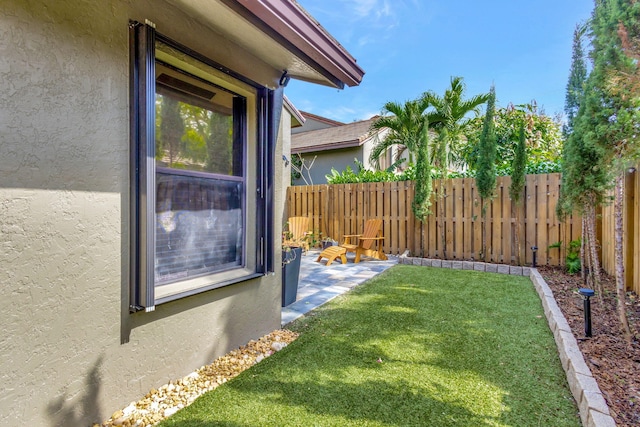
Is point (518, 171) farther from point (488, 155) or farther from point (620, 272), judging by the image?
point (620, 272)

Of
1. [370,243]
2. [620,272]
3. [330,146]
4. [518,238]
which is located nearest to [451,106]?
[330,146]

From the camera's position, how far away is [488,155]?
6383 millimetres

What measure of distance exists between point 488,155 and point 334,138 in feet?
24.9

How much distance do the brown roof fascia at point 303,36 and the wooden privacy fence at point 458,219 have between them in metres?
4.93

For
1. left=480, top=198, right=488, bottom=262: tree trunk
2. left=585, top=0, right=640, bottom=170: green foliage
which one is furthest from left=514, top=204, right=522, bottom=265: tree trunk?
left=585, top=0, right=640, bottom=170: green foliage

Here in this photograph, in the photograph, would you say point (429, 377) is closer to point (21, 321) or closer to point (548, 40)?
point (21, 321)

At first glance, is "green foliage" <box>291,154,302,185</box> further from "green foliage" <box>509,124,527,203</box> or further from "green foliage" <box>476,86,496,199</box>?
"green foliage" <box>509,124,527,203</box>

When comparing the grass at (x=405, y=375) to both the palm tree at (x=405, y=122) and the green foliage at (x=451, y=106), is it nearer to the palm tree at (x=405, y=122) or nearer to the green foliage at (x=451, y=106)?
the palm tree at (x=405, y=122)

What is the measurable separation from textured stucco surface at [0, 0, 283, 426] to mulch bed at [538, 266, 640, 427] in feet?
9.67

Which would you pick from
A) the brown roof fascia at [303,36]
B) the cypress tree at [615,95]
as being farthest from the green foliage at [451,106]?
the brown roof fascia at [303,36]

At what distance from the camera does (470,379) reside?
2.35m

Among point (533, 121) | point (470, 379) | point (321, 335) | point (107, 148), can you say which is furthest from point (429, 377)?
point (533, 121)

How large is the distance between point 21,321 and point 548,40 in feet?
46.9

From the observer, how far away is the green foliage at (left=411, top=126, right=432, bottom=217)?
707 centimetres
